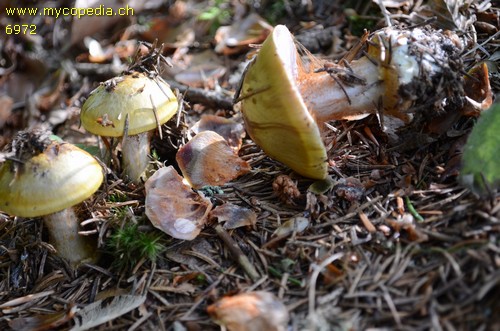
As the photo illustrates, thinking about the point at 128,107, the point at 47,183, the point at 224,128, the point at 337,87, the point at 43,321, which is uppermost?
the point at 337,87

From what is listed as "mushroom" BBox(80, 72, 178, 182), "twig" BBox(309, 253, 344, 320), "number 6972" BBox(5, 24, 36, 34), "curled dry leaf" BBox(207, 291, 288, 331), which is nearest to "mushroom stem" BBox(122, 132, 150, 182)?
"mushroom" BBox(80, 72, 178, 182)

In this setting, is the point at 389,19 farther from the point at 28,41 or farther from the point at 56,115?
the point at 28,41

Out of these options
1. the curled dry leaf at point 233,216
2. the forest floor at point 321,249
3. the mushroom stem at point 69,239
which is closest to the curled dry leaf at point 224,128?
the forest floor at point 321,249

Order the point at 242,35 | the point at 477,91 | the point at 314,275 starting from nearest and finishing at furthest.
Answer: the point at 314,275 → the point at 477,91 → the point at 242,35

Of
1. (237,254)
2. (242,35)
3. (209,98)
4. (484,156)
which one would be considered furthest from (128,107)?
(242,35)

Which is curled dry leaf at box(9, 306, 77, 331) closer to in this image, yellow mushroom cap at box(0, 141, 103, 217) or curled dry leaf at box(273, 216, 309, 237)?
yellow mushroom cap at box(0, 141, 103, 217)

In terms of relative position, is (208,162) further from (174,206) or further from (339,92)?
(339,92)

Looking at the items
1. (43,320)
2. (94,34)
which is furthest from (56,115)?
(43,320)

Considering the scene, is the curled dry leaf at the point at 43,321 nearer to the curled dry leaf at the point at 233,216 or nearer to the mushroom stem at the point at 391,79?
the curled dry leaf at the point at 233,216
